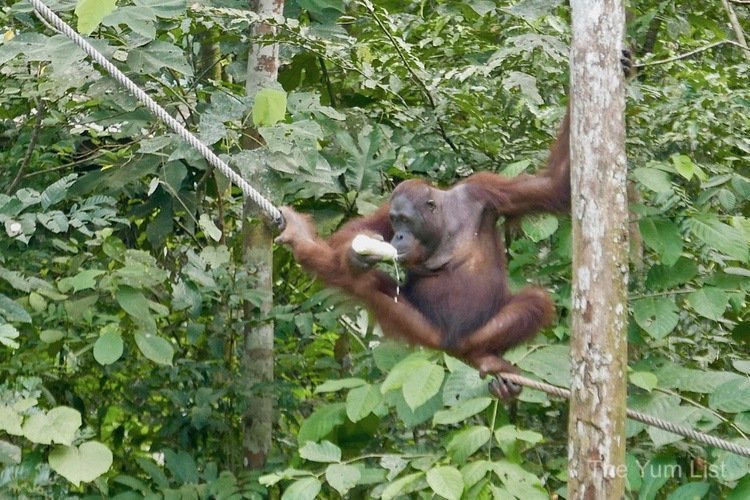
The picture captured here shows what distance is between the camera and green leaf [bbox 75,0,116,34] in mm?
3168

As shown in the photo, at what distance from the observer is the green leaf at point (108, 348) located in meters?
4.03

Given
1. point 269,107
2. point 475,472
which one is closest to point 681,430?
point 475,472

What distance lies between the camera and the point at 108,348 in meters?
4.06

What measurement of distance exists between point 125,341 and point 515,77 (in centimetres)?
209

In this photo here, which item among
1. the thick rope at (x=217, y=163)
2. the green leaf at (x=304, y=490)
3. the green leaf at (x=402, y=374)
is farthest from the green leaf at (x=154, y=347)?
the green leaf at (x=402, y=374)

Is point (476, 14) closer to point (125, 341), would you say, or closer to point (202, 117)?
point (202, 117)

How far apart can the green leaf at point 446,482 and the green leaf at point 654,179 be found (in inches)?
50.0

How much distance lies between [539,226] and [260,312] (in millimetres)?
1530

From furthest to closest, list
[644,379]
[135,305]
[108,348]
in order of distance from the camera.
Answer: [135,305]
[108,348]
[644,379]

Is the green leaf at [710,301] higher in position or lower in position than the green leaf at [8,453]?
higher

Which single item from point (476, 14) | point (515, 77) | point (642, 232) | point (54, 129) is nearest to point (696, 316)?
point (642, 232)

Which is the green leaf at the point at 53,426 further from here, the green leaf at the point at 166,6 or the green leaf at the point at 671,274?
the green leaf at the point at 671,274

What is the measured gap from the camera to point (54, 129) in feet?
17.5

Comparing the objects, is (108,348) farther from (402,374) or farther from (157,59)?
(402,374)
